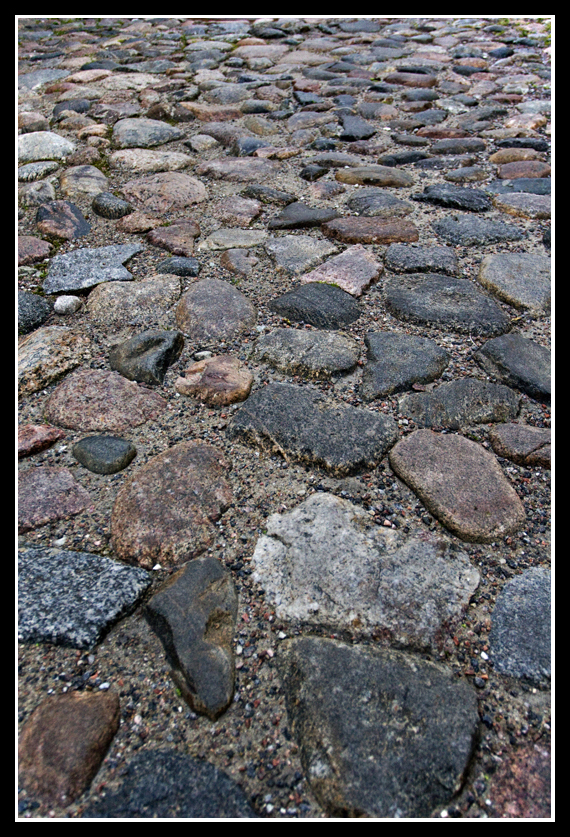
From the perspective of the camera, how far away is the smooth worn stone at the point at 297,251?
2475mm

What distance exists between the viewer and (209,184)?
314cm

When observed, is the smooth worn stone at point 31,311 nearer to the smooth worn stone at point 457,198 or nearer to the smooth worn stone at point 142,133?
the smooth worn stone at point 142,133

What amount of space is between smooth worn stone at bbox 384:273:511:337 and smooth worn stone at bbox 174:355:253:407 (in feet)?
2.42

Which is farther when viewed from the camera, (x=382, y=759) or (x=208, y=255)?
(x=208, y=255)

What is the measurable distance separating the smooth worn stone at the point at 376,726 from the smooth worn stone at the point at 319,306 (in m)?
1.30

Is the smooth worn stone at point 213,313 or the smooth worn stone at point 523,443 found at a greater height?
the smooth worn stone at point 213,313

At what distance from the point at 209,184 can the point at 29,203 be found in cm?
99

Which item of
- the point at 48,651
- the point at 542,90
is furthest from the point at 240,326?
the point at 542,90

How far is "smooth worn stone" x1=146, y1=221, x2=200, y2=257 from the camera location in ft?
8.46

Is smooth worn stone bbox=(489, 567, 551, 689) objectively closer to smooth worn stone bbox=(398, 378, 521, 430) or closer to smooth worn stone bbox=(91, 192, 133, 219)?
smooth worn stone bbox=(398, 378, 521, 430)

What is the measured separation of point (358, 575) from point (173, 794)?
60cm

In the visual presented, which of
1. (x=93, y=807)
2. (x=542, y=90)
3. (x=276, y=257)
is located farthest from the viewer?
(x=542, y=90)

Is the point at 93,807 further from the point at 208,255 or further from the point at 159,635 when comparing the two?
the point at 208,255

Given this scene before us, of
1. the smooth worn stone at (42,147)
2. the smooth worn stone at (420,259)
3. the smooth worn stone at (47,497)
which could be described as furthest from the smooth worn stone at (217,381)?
the smooth worn stone at (42,147)
